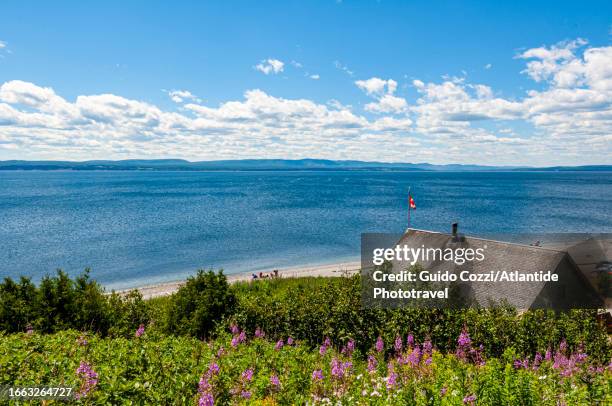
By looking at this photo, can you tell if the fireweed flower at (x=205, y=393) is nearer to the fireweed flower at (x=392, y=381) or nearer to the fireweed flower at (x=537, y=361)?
the fireweed flower at (x=392, y=381)

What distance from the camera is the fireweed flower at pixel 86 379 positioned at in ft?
21.6

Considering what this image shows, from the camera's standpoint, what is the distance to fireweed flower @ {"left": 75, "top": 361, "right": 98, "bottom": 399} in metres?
6.57

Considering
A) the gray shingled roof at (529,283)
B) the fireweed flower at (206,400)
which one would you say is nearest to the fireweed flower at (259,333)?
the fireweed flower at (206,400)

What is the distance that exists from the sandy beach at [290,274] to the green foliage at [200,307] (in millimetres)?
23596

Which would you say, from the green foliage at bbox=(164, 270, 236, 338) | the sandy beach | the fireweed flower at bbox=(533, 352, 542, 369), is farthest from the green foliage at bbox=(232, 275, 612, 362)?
the sandy beach

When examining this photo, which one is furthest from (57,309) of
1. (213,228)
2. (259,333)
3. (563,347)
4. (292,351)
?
(213,228)

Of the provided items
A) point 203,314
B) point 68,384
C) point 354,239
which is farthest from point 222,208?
point 68,384

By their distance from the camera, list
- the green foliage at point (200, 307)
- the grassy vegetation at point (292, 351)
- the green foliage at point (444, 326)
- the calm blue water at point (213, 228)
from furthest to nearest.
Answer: the calm blue water at point (213, 228) → the green foliage at point (200, 307) → the green foliage at point (444, 326) → the grassy vegetation at point (292, 351)

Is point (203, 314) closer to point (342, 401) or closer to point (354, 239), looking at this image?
point (342, 401)

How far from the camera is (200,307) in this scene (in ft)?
51.9

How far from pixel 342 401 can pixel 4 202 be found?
521ft

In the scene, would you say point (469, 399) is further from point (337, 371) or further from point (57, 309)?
point (57, 309)

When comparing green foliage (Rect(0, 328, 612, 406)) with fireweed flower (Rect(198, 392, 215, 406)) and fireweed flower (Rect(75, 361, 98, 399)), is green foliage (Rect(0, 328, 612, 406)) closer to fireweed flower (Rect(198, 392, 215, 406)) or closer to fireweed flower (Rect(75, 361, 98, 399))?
fireweed flower (Rect(75, 361, 98, 399))

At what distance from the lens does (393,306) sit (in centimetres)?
1409
